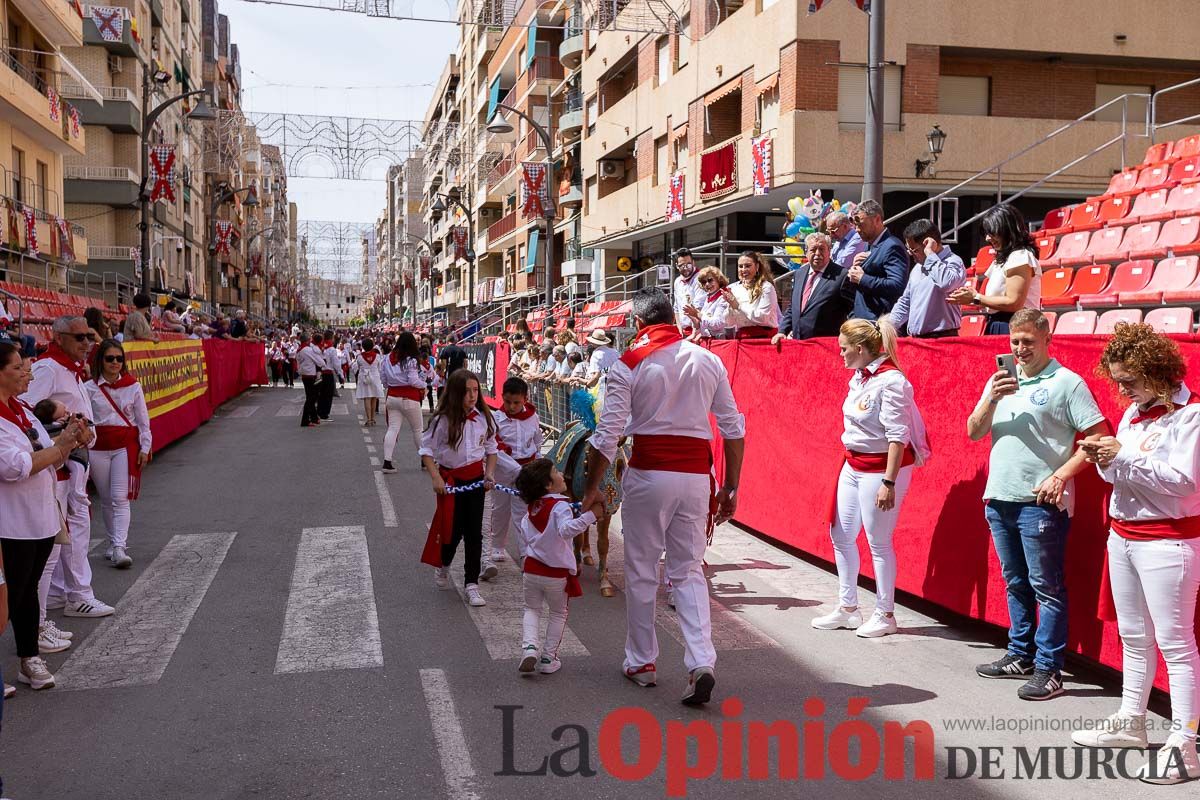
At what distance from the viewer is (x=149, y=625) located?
700cm

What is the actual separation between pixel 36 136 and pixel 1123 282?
1171 inches

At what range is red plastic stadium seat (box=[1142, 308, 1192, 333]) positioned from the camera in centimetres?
1068

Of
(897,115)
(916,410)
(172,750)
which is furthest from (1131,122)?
(172,750)

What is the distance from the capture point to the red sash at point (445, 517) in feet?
25.3

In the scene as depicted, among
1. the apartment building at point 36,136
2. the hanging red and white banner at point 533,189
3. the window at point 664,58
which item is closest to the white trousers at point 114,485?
the apartment building at point 36,136

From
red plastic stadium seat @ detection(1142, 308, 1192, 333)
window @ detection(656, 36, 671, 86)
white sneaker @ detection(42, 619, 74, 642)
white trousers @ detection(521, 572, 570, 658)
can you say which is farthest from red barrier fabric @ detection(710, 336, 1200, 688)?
window @ detection(656, 36, 671, 86)

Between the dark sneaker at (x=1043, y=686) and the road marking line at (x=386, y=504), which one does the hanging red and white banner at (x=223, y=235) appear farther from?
the dark sneaker at (x=1043, y=686)

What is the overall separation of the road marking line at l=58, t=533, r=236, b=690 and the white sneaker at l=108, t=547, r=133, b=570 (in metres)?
0.19

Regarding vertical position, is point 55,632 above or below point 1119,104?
below

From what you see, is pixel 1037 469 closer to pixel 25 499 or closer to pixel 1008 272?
pixel 1008 272

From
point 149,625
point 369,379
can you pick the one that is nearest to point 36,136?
point 369,379

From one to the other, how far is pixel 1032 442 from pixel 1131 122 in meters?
22.1

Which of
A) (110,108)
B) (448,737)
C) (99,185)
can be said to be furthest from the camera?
(99,185)

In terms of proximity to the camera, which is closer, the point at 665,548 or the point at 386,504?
the point at 665,548
